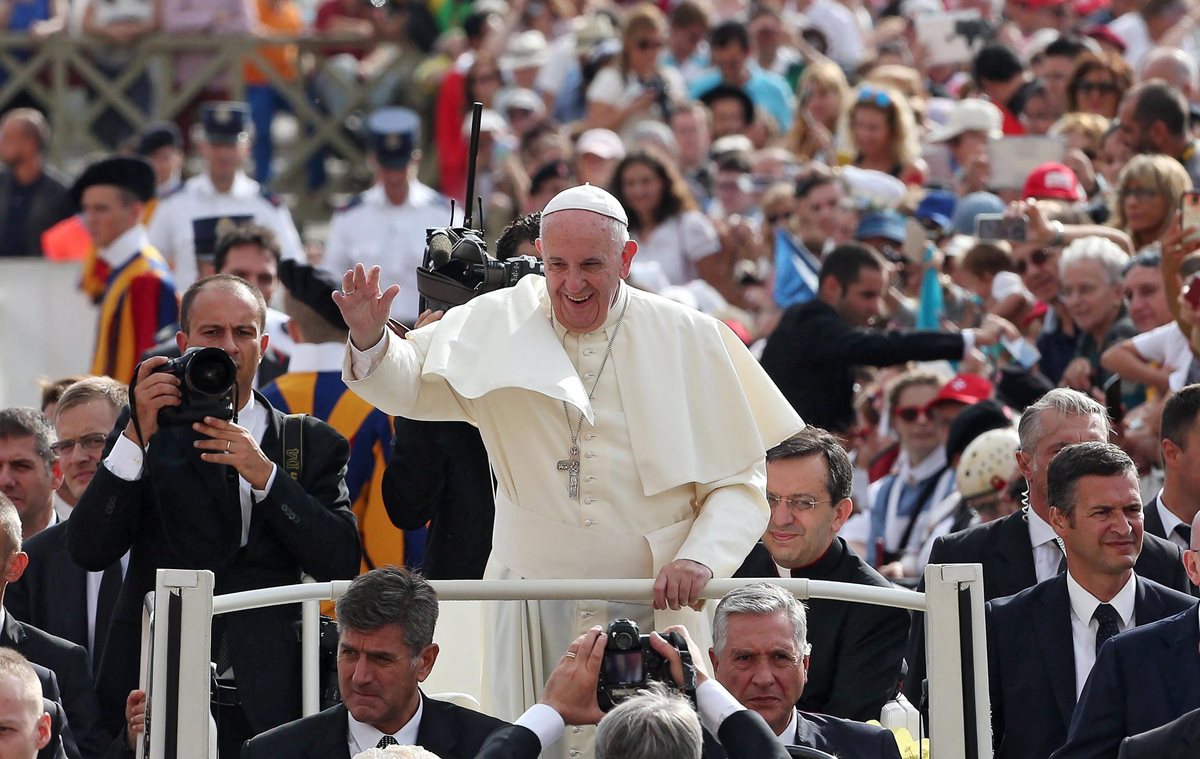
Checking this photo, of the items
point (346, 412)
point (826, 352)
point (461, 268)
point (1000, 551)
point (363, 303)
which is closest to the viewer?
point (363, 303)

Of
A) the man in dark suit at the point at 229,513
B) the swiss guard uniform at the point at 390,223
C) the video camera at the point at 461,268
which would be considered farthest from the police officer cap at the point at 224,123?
the man in dark suit at the point at 229,513

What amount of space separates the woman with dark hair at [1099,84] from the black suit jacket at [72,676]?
6.98m

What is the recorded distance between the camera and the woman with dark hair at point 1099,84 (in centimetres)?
1149

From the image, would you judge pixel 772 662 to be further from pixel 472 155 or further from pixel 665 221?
pixel 665 221

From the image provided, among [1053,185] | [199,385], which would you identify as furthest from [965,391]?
[199,385]

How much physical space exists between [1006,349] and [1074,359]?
0.28 metres

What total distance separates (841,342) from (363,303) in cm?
382

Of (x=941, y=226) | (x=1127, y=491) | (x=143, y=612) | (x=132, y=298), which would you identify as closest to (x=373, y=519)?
(x=143, y=612)

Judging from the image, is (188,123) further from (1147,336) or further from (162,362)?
(162,362)

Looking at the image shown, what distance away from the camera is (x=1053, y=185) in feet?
33.0

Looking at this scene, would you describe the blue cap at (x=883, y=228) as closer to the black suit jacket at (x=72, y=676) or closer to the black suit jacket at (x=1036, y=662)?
the black suit jacket at (x=1036, y=662)

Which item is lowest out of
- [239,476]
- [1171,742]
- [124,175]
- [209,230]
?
[1171,742]

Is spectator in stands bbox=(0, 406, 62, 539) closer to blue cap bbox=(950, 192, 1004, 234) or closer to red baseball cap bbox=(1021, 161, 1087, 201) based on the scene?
red baseball cap bbox=(1021, 161, 1087, 201)

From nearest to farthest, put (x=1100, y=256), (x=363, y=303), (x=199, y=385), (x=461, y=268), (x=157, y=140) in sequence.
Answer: (x=363, y=303) → (x=199, y=385) → (x=461, y=268) → (x=1100, y=256) → (x=157, y=140)
